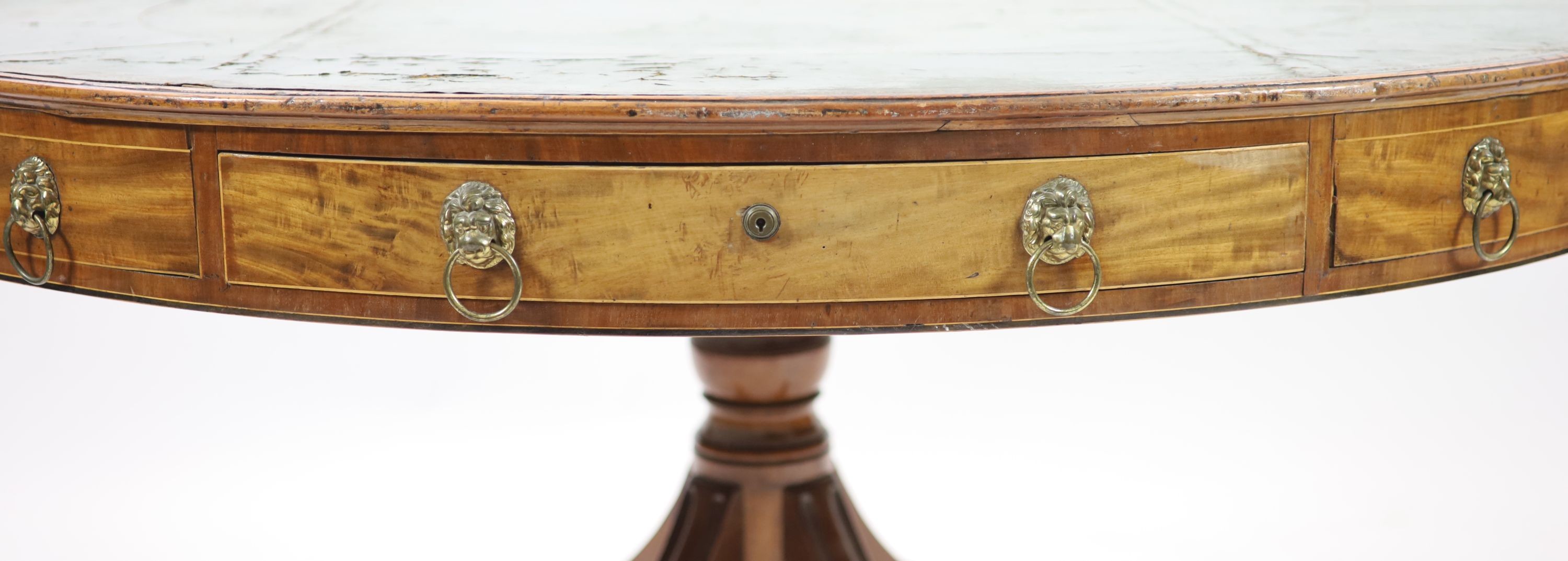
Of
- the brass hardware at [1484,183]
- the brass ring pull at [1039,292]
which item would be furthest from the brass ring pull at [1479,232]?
the brass ring pull at [1039,292]

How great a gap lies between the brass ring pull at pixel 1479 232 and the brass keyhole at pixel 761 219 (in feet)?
1.82

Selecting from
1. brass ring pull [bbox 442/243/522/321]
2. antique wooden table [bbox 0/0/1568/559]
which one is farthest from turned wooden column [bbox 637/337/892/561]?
brass ring pull [bbox 442/243/522/321]

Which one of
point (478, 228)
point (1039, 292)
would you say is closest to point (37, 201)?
point (478, 228)

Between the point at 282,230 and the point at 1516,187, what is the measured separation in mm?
929

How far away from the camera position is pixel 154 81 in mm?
1259

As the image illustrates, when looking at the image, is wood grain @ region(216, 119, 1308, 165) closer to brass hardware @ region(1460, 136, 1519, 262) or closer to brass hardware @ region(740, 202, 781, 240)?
brass hardware @ region(740, 202, 781, 240)

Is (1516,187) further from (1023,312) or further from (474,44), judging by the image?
(474,44)

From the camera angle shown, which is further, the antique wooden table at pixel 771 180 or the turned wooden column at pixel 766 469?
the turned wooden column at pixel 766 469

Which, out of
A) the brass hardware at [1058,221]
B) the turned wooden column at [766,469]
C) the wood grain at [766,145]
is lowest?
the turned wooden column at [766,469]

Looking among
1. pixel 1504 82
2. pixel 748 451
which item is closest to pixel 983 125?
pixel 1504 82

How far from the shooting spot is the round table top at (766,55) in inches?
45.0

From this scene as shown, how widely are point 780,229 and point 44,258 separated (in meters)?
0.59

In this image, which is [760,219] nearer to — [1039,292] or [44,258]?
[1039,292]

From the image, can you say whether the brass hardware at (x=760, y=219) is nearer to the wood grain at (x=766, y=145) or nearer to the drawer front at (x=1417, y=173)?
the wood grain at (x=766, y=145)
